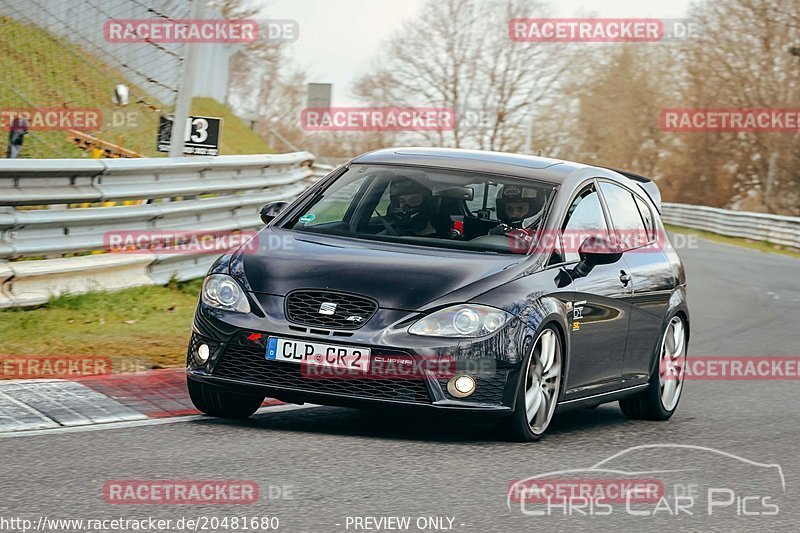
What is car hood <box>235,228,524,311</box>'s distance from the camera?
6996 mm

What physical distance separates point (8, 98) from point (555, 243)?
13487mm

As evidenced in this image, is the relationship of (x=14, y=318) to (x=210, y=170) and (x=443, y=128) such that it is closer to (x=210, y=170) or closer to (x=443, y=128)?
(x=210, y=170)

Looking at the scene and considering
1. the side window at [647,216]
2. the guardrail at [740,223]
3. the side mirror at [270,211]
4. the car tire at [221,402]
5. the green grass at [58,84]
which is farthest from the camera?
the guardrail at [740,223]

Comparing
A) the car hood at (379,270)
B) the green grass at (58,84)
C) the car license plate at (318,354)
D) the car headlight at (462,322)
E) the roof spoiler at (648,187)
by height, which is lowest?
the car license plate at (318,354)

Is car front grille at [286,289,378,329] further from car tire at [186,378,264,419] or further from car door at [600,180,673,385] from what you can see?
car door at [600,180,673,385]

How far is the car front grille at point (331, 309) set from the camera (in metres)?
6.93

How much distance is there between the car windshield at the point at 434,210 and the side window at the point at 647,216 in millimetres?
1591

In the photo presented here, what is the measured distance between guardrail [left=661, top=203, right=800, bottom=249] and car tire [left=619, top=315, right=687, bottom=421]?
31.7 m

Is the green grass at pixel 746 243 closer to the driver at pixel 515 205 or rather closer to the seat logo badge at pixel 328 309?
the driver at pixel 515 205

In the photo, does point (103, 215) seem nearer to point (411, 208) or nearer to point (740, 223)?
point (411, 208)

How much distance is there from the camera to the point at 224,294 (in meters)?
7.22

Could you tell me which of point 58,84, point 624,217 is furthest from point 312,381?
point 58,84

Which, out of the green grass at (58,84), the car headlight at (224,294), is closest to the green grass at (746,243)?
the green grass at (58,84)

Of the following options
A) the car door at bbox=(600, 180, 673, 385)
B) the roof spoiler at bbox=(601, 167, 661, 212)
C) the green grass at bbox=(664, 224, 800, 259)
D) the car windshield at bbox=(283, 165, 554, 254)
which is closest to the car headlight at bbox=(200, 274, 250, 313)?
the car windshield at bbox=(283, 165, 554, 254)
